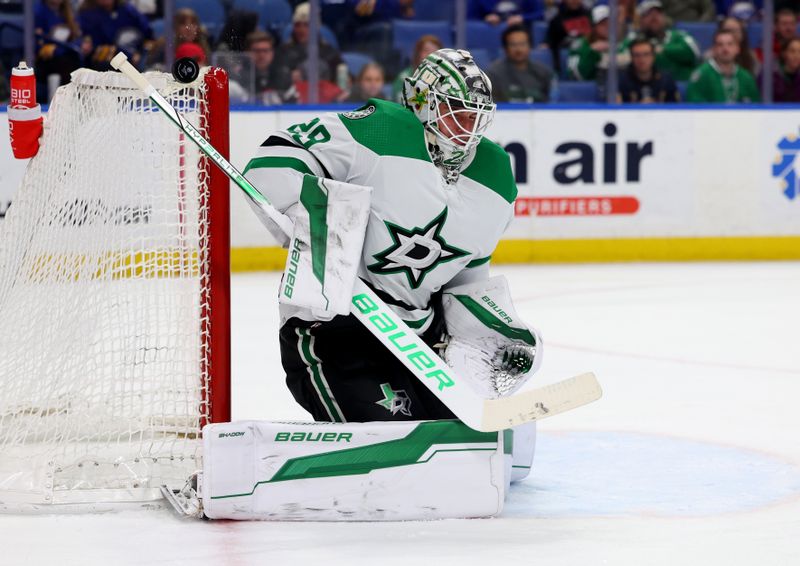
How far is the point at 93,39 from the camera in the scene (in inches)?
224

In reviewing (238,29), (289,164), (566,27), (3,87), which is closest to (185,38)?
(238,29)

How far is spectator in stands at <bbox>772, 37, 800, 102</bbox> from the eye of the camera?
647 centimetres

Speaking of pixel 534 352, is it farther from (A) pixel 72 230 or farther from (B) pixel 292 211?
(A) pixel 72 230

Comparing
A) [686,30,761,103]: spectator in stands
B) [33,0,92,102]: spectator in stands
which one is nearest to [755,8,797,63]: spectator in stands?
[686,30,761,103]: spectator in stands

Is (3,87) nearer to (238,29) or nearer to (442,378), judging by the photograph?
(238,29)

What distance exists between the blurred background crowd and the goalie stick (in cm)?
294

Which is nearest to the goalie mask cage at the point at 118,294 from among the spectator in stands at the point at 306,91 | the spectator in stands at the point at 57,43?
the spectator in stands at the point at 57,43

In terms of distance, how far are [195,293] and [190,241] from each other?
10 cm

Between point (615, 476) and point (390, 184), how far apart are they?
0.76 m

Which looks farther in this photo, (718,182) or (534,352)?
(718,182)

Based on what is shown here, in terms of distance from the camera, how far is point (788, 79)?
648cm

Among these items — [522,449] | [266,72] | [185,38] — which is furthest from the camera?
[266,72]

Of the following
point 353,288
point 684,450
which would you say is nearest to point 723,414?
point 684,450

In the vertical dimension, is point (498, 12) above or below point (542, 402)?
above
